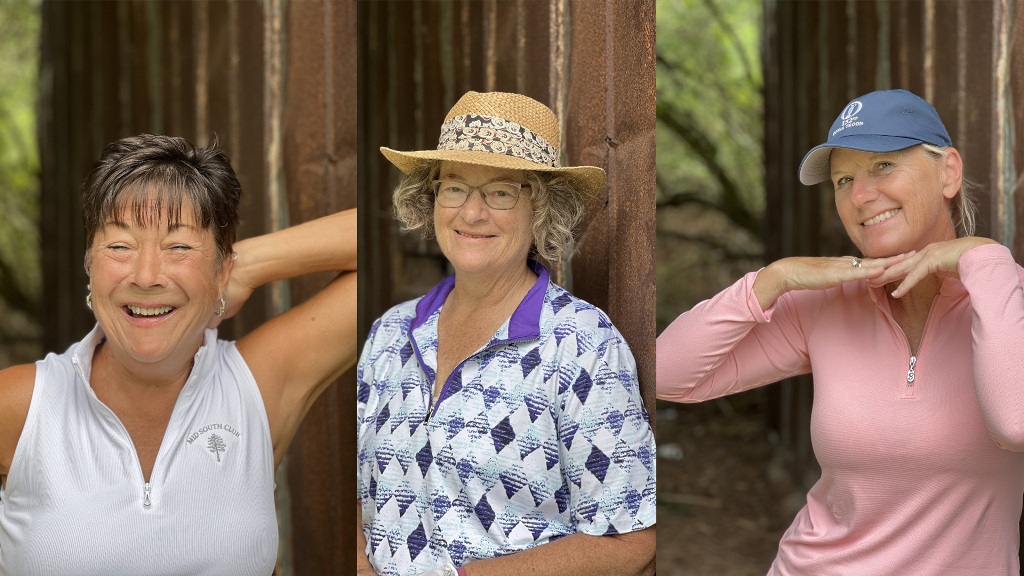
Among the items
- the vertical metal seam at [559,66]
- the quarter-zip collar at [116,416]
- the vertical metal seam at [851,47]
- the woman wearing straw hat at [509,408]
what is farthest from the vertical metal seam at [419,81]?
the vertical metal seam at [851,47]

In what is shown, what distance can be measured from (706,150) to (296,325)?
15.2 ft

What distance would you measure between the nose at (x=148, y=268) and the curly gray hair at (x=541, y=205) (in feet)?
1.69

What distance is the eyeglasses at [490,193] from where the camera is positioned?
1.96 m

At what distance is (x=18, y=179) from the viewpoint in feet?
20.1

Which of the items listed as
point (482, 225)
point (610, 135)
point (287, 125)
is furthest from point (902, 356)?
point (287, 125)

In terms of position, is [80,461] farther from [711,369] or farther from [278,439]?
[711,369]

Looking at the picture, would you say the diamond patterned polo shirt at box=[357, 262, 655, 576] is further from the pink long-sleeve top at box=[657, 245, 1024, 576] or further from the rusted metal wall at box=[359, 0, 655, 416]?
the pink long-sleeve top at box=[657, 245, 1024, 576]

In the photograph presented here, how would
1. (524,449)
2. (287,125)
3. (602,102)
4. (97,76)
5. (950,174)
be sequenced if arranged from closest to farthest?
(524,449)
(950,174)
(602,102)
(287,125)
(97,76)

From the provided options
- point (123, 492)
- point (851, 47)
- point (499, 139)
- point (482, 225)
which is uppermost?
point (851, 47)

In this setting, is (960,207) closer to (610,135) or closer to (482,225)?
(610,135)

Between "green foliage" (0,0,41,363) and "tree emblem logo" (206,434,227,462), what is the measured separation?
429 centimetres

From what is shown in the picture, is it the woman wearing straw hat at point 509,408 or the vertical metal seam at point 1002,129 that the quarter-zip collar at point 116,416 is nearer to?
the woman wearing straw hat at point 509,408

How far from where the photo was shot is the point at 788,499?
5.42 metres

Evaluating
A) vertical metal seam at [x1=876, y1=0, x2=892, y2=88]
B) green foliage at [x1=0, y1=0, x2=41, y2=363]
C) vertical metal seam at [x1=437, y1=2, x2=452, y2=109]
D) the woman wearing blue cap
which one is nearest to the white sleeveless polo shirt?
the woman wearing blue cap
